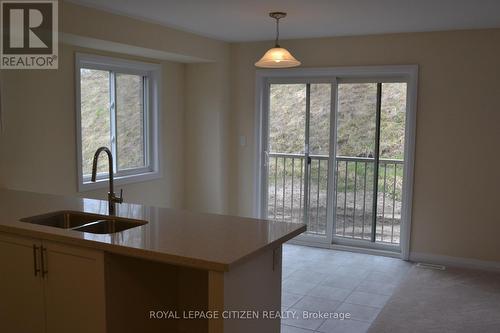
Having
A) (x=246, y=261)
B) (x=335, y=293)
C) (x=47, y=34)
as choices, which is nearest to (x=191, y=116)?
(x=47, y=34)

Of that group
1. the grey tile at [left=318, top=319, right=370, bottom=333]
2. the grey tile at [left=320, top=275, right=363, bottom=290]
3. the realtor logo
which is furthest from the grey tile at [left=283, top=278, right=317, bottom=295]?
the realtor logo

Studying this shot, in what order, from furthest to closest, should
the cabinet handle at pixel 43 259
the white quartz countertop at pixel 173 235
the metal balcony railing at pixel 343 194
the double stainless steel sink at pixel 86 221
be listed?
the metal balcony railing at pixel 343 194
the double stainless steel sink at pixel 86 221
the cabinet handle at pixel 43 259
the white quartz countertop at pixel 173 235

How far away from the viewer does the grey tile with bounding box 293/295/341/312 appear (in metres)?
3.73

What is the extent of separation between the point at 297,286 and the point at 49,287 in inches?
91.4

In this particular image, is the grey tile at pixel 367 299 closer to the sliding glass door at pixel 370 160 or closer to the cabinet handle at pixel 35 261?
the sliding glass door at pixel 370 160

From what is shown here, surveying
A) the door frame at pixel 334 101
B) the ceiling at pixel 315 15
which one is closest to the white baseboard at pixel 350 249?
the door frame at pixel 334 101

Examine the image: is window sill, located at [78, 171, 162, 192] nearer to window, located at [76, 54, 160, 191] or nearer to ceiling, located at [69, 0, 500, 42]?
window, located at [76, 54, 160, 191]

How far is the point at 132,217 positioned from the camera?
2.76 m

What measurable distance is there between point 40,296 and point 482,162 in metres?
4.02

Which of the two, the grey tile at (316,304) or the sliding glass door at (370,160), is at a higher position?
the sliding glass door at (370,160)

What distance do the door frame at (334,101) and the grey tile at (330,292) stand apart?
1241 mm

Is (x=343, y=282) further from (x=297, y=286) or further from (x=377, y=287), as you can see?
(x=297, y=286)

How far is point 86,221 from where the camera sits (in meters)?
2.90

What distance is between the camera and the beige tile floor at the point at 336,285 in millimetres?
3494
